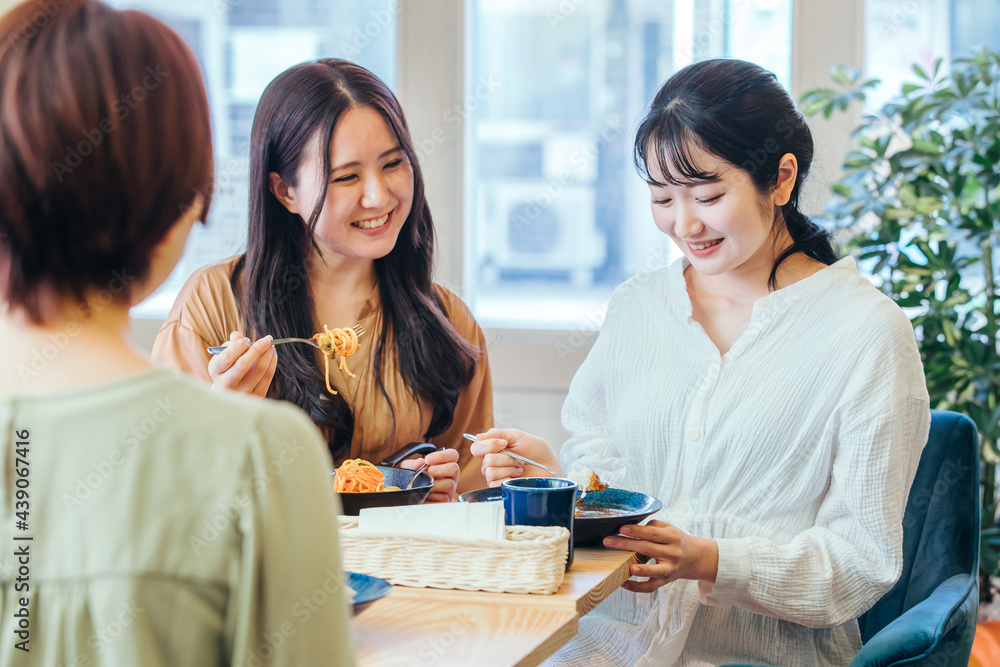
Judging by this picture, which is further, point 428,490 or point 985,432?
point 985,432

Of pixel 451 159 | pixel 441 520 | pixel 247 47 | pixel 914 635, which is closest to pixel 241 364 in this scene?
pixel 441 520

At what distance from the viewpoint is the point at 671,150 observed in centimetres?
161

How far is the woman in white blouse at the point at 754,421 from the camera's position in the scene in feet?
4.76

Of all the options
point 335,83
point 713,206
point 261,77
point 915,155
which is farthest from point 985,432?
point 261,77

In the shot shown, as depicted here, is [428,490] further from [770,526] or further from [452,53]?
[452,53]

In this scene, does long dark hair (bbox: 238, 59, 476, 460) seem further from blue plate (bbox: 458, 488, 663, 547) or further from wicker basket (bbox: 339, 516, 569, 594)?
wicker basket (bbox: 339, 516, 569, 594)

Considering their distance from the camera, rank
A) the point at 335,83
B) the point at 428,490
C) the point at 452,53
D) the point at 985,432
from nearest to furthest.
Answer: the point at 428,490
the point at 335,83
the point at 985,432
the point at 452,53

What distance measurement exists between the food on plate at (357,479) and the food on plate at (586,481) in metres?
0.31

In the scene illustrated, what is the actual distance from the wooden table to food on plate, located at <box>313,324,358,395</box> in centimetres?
66

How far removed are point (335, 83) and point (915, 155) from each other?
162 cm

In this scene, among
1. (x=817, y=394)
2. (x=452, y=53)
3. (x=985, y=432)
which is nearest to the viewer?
(x=817, y=394)

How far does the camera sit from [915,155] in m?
2.47

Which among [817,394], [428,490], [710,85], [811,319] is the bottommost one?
[428,490]

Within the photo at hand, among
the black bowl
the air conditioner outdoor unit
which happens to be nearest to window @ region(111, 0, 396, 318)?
the air conditioner outdoor unit
